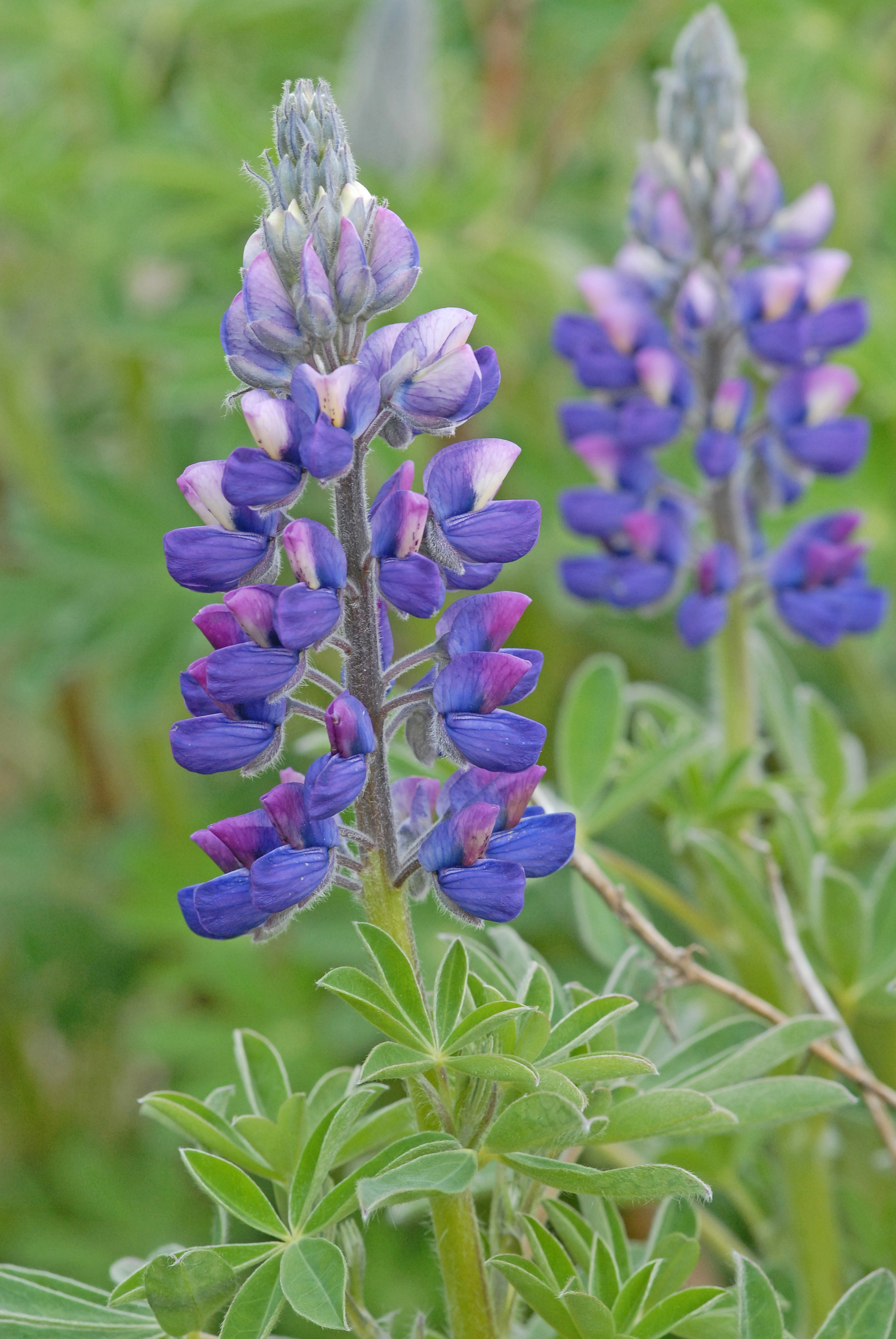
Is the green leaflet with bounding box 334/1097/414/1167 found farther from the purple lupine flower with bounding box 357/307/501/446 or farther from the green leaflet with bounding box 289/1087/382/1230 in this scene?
the purple lupine flower with bounding box 357/307/501/446

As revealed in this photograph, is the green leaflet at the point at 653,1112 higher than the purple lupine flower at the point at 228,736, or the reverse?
the purple lupine flower at the point at 228,736

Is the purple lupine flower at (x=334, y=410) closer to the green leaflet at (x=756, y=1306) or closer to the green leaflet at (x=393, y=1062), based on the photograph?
the green leaflet at (x=393, y=1062)

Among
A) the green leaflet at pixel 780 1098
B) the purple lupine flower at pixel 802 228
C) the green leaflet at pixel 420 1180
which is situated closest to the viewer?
the green leaflet at pixel 420 1180

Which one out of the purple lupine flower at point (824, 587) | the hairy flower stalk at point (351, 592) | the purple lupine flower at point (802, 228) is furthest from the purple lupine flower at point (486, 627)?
the purple lupine flower at point (802, 228)

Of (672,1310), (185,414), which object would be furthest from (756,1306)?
(185,414)

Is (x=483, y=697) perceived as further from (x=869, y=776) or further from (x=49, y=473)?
(x=49, y=473)

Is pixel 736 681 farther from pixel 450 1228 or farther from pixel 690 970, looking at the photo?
pixel 450 1228

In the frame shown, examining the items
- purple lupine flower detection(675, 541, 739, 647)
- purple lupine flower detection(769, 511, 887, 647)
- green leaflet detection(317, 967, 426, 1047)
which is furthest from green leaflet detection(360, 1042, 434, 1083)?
purple lupine flower detection(769, 511, 887, 647)
